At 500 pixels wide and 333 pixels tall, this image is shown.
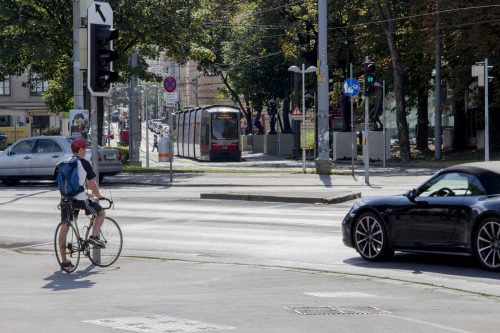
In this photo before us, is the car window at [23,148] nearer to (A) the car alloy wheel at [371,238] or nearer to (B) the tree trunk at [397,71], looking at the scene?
(A) the car alloy wheel at [371,238]

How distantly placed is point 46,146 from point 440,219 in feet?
72.2

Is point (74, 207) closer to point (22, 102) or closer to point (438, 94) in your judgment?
point (438, 94)

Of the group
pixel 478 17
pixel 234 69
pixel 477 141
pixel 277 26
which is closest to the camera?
pixel 478 17

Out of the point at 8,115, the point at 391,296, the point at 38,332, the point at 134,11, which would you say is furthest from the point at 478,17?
the point at 8,115

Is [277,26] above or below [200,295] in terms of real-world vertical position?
above

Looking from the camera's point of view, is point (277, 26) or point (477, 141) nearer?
point (477, 141)

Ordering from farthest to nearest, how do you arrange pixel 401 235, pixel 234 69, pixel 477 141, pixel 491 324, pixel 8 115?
pixel 8 115
pixel 234 69
pixel 477 141
pixel 401 235
pixel 491 324

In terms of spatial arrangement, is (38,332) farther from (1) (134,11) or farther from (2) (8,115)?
(2) (8,115)

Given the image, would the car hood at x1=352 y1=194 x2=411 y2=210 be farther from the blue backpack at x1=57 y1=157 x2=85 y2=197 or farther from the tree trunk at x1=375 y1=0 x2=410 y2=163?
the tree trunk at x1=375 y1=0 x2=410 y2=163

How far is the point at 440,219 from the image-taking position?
43.8ft

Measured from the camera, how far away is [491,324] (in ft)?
29.2

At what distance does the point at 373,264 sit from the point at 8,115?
8054cm

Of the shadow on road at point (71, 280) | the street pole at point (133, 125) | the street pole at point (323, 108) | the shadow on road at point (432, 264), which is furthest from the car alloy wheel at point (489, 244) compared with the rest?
the street pole at point (133, 125)

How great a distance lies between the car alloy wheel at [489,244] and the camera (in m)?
12.6
